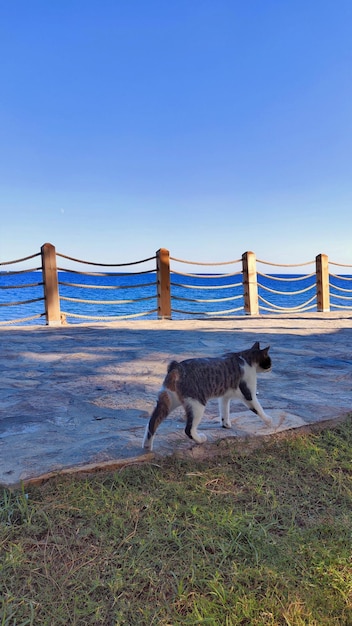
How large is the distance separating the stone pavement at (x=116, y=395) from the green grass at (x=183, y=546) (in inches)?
7.8

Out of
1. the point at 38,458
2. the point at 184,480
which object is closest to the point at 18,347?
the point at 38,458

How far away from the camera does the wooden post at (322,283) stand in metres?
9.96

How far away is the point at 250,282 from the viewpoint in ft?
28.8

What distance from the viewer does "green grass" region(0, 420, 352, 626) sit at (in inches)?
39.4

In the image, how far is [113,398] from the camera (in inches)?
100

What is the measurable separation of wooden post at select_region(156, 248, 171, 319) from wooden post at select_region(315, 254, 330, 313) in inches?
167

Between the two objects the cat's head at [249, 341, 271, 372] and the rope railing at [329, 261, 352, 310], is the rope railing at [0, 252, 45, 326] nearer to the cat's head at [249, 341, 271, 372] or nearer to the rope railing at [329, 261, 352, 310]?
the cat's head at [249, 341, 271, 372]

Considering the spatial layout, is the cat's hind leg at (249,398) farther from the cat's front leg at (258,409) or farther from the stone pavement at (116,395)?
the stone pavement at (116,395)

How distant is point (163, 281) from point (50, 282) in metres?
2.14

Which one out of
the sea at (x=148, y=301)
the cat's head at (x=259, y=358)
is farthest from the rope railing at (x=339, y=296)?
the cat's head at (x=259, y=358)

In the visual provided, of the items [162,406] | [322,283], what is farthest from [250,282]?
[162,406]

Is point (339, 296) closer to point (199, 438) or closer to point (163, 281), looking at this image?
point (163, 281)

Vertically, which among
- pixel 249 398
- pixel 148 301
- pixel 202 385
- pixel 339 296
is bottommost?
pixel 249 398

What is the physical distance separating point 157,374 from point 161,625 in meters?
2.21
